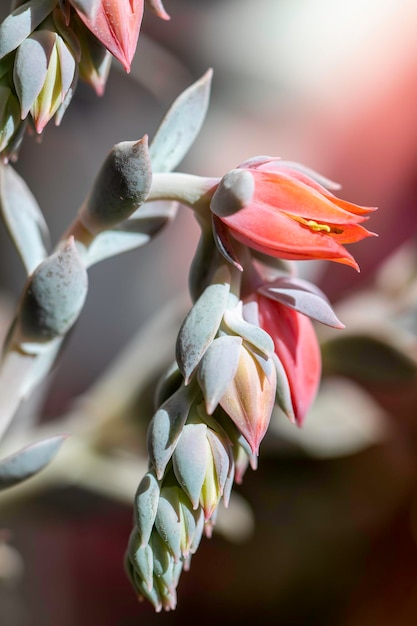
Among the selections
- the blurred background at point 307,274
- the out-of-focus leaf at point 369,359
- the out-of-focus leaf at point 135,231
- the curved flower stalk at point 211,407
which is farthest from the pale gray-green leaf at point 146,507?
the blurred background at point 307,274

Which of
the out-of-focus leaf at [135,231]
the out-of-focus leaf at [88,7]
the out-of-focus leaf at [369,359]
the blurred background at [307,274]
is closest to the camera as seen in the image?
the out-of-focus leaf at [88,7]

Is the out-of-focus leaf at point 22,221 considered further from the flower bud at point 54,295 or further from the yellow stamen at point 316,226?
the yellow stamen at point 316,226

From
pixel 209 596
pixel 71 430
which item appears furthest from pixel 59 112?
pixel 209 596

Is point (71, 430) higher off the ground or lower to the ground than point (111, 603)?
higher

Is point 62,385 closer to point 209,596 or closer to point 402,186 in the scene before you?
point 209,596

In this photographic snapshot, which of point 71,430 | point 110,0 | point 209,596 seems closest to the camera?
point 110,0

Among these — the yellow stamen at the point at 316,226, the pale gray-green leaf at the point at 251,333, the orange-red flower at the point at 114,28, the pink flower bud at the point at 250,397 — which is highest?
the orange-red flower at the point at 114,28

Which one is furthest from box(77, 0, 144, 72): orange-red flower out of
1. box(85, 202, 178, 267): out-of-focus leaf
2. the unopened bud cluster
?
box(85, 202, 178, 267): out-of-focus leaf
